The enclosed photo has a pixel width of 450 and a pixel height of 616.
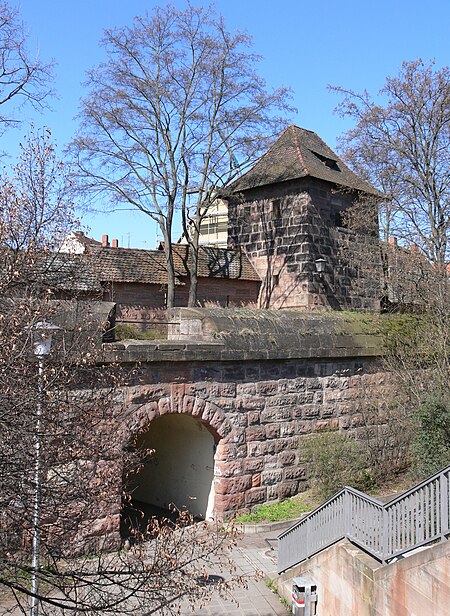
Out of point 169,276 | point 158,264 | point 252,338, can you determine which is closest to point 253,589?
point 252,338

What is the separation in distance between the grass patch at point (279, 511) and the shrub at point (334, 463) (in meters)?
0.44

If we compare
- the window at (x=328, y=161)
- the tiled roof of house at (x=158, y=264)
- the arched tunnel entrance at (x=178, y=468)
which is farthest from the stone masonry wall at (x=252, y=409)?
the window at (x=328, y=161)

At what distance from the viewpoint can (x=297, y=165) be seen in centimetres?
2262

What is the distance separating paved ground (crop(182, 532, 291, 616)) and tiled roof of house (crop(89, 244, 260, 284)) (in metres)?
9.67

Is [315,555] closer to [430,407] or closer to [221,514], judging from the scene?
[221,514]

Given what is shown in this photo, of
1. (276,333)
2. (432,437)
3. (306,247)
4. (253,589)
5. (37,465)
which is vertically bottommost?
(253,589)

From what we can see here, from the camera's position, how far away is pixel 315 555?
9.10 metres

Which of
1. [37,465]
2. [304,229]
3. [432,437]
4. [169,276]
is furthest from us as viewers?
[304,229]

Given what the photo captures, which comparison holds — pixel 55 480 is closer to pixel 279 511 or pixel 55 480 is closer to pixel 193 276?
pixel 279 511

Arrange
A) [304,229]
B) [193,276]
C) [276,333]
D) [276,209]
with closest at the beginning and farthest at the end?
[276,333] → [193,276] → [304,229] → [276,209]

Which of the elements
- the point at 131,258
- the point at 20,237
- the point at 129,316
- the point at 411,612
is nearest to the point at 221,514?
the point at 411,612

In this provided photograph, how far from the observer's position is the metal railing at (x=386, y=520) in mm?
7203

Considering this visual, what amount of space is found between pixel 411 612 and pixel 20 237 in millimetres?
9675

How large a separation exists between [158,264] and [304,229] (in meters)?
5.53
